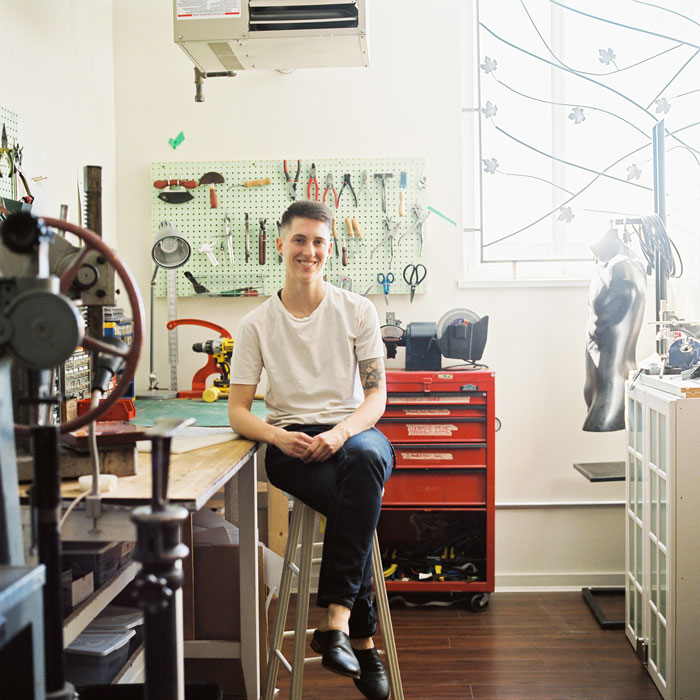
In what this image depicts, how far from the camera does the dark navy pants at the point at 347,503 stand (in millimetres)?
2031

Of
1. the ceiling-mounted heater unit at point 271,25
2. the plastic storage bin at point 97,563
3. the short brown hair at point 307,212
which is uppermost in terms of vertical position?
the ceiling-mounted heater unit at point 271,25

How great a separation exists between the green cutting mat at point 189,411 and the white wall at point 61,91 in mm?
824

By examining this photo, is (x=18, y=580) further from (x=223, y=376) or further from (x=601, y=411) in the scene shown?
(x=601, y=411)

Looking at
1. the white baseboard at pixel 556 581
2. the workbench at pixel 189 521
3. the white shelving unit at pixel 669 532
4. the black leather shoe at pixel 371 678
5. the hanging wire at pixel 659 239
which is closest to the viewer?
the workbench at pixel 189 521

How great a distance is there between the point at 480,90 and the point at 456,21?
33cm

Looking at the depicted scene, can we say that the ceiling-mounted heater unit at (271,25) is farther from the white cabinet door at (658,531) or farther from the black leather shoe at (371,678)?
the black leather shoe at (371,678)

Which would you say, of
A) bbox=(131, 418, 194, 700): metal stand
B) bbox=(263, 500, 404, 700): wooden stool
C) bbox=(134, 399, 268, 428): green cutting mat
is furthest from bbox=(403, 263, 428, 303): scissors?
bbox=(131, 418, 194, 700): metal stand

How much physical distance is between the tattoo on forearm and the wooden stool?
1.48 feet

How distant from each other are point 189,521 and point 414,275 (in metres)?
1.69

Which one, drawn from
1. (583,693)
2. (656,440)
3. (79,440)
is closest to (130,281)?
(79,440)

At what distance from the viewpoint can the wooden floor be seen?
2502 mm

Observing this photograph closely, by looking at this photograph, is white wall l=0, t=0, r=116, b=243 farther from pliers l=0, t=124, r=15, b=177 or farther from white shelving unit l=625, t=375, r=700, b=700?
white shelving unit l=625, t=375, r=700, b=700

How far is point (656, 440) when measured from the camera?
2479 mm

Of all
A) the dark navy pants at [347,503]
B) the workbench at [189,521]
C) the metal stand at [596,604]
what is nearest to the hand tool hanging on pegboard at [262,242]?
the workbench at [189,521]
